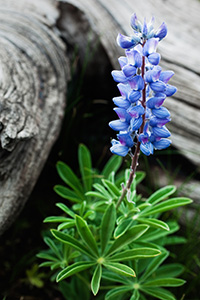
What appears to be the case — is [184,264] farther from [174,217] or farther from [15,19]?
[15,19]

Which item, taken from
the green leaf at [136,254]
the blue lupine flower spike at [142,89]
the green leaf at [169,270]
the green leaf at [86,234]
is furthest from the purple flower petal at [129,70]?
the green leaf at [169,270]

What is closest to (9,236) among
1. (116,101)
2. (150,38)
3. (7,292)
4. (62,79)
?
(7,292)

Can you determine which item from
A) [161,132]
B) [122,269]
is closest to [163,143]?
[161,132]

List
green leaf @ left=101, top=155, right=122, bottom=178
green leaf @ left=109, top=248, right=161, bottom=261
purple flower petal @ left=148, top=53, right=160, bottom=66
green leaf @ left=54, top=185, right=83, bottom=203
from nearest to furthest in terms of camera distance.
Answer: purple flower petal @ left=148, top=53, right=160, bottom=66 → green leaf @ left=109, top=248, right=161, bottom=261 → green leaf @ left=54, top=185, right=83, bottom=203 → green leaf @ left=101, top=155, right=122, bottom=178

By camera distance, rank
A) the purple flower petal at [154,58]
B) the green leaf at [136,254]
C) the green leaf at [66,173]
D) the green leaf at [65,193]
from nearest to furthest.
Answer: the purple flower petal at [154,58], the green leaf at [136,254], the green leaf at [65,193], the green leaf at [66,173]

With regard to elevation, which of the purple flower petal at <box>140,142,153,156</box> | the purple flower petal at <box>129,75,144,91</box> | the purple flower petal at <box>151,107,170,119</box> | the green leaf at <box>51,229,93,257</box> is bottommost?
the green leaf at <box>51,229,93,257</box>

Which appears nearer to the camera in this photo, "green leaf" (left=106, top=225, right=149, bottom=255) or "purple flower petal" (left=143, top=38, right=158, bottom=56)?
"purple flower petal" (left=143, top=38, right=158, bottom=56)

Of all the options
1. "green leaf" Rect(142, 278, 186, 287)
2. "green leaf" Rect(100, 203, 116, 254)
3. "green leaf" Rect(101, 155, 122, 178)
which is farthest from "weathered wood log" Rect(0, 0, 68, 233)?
"green leaf" Rect(142, 278, 186, 287)

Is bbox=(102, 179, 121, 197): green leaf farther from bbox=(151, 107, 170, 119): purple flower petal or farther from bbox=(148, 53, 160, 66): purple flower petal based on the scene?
bbox=(148, 53, 160, 66): purple flower petal

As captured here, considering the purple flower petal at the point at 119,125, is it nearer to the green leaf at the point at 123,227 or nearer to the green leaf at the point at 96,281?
the green leaf at the point at 123,227

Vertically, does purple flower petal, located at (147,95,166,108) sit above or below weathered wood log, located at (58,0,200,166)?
below
